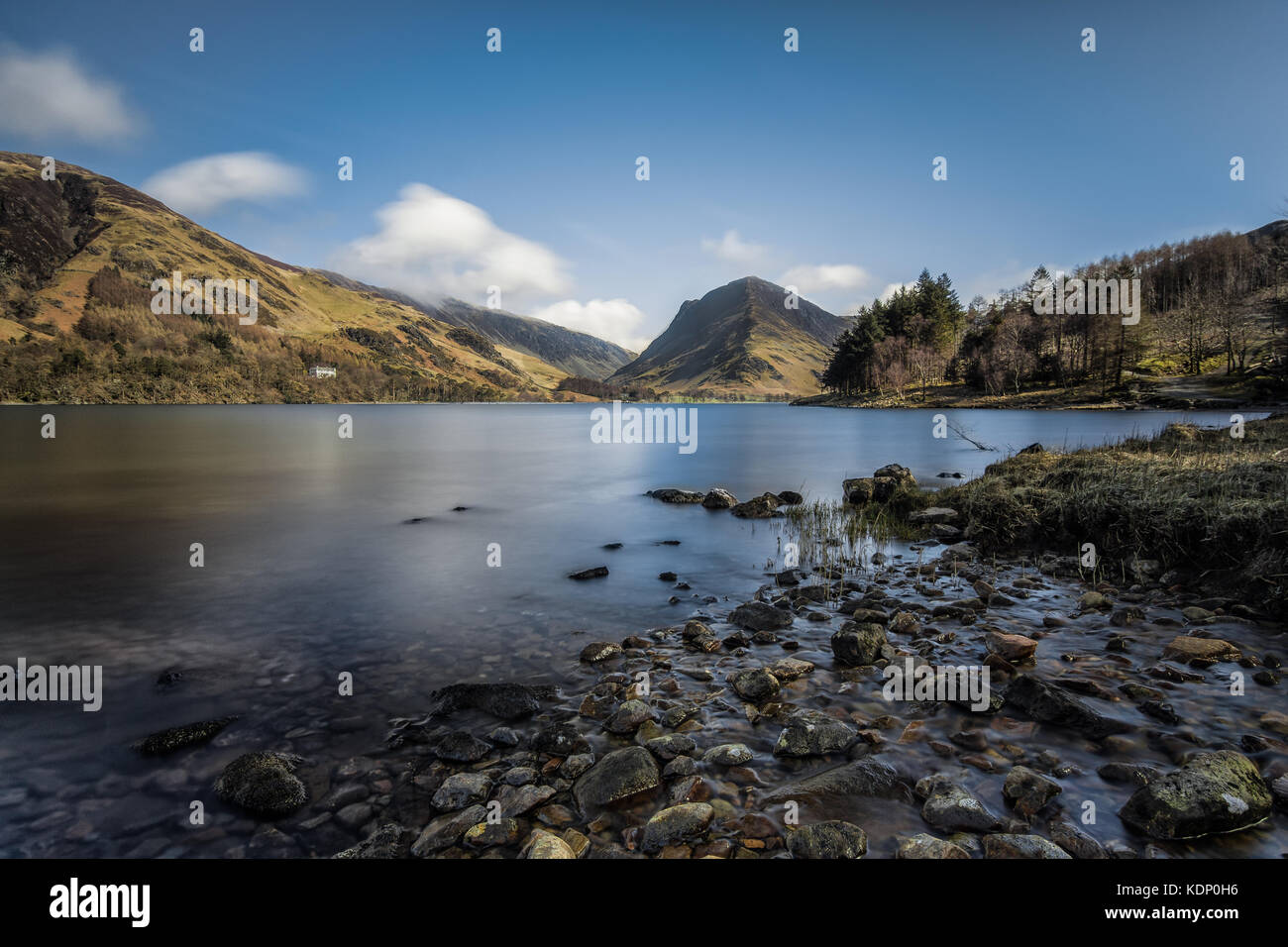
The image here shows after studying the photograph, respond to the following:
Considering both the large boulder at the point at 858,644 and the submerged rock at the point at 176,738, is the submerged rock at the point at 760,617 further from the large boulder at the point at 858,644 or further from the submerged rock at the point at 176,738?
the submerged rock at the point at 176,738

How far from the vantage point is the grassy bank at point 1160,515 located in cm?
1086

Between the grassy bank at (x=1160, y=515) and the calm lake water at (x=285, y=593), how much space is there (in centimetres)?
724

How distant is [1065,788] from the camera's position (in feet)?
18.3

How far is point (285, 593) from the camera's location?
1356 cm

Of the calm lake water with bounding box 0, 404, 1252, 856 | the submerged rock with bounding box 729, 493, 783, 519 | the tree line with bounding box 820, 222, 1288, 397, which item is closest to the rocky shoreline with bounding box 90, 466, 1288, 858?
the calm lake water with bounding box 0, 404, 1252, 856

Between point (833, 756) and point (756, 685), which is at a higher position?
point (756, 685)

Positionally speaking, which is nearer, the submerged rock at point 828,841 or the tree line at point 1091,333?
the submerged rock at point 828,841

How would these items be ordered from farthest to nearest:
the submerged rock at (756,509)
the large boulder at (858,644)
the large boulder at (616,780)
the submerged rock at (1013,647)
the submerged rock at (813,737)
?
the submerged rock at (756,509) → the large boulder at (858,644) → the submerged rock at (1013,647) → the submerged rock at (813,737) → the large boulder at (616,780)

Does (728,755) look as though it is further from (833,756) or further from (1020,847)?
(1020,847)

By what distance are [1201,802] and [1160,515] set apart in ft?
36.0

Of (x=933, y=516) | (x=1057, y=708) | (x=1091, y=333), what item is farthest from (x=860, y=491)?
(x=1091, y=333)

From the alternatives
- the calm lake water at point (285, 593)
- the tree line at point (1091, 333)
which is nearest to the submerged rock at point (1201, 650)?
the calm lake water at point (285, 593)

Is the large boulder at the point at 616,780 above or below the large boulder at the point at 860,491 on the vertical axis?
below

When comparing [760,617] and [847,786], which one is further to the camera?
[760,617]
